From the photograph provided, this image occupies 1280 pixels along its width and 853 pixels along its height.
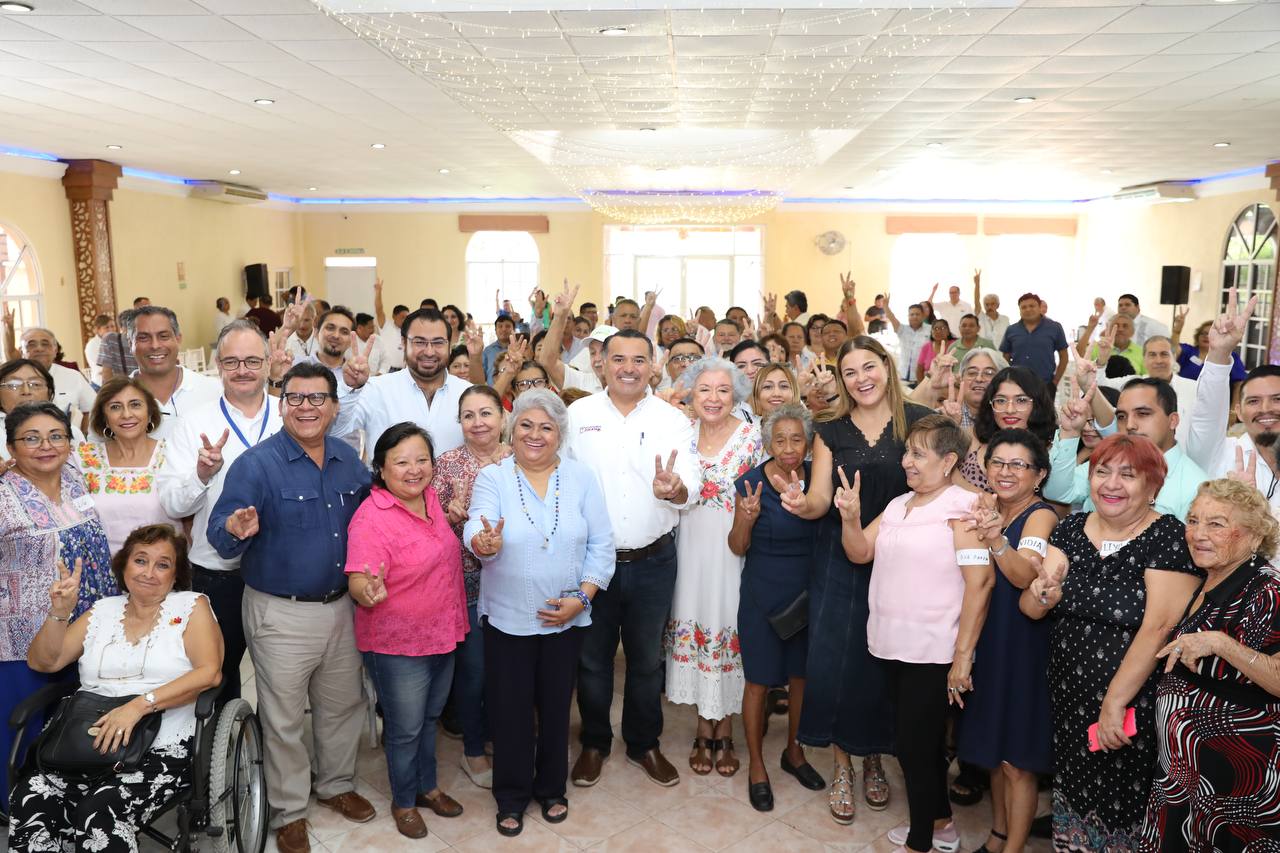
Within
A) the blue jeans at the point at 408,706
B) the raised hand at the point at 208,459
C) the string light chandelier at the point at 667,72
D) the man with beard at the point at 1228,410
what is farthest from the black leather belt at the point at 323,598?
the string light chandelier at the point at 667,72

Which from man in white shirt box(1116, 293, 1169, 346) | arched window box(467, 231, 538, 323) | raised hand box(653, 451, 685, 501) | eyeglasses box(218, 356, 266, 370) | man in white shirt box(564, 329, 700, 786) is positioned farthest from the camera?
arched window box(467, 231, 538, 323)

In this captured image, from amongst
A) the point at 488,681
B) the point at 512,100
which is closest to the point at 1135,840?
the point at 488,681

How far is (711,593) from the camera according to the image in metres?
3.66

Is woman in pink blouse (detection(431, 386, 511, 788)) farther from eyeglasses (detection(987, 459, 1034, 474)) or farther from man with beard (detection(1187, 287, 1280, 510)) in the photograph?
man with beard (detection(1187, 287, 1280, 510))

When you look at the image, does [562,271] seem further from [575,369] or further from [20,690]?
[20,690]

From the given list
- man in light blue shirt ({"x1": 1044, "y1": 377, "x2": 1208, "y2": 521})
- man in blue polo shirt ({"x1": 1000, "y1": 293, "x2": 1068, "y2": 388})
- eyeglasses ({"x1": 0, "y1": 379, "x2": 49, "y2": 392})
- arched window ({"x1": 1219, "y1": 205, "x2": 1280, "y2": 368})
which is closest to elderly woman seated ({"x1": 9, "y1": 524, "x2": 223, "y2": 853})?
eyeglasses ({"x1": 0, "y1": 379, "x2": 49, "y2": 392})

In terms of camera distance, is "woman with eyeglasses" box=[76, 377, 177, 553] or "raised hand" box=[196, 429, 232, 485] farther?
"woman with eyeglasses" box=[76, 377, 177, 553]

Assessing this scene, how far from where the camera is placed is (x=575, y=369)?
21.4 ft

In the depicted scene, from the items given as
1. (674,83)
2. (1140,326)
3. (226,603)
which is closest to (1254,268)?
(1140,326)

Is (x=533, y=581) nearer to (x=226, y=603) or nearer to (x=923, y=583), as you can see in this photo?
Answer: (x=226, y=603)

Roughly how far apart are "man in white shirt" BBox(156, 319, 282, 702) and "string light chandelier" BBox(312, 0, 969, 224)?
7.85ft

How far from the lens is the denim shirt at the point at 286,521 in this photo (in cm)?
298

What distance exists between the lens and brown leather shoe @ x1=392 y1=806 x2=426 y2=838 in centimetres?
330

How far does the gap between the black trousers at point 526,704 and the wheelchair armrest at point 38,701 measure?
4.31 feet
